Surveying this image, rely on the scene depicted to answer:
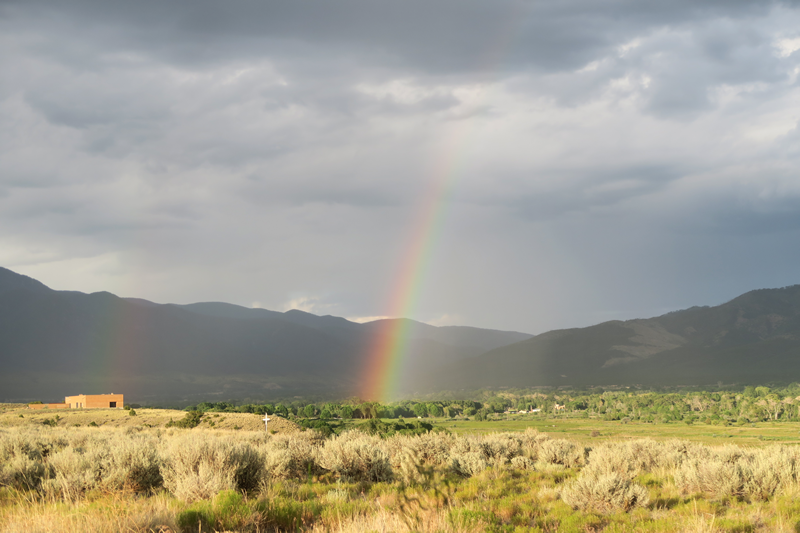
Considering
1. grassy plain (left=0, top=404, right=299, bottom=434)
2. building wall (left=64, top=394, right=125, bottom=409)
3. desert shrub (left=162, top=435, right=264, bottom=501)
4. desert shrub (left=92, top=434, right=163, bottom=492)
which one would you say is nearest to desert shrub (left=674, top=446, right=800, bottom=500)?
desert shrub (left=162, top=435, right=264, bottom=501)

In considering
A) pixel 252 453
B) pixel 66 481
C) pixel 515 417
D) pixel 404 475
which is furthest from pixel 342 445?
pixel 515 417

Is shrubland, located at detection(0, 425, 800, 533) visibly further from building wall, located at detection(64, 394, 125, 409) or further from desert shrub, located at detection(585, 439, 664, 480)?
building wall, located at detection(64, 394, 125, 409)

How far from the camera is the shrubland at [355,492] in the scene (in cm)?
1048

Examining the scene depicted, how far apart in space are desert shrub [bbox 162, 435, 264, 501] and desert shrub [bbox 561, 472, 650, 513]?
28.4 ft

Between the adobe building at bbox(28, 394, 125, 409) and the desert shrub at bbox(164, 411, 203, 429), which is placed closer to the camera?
the desert shrub at bbox(164, 411, 203, 429)

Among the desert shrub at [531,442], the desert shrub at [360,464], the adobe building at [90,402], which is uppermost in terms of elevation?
the desert shrub at [360,464]

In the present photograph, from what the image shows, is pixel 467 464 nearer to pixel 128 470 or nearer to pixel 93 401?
pixel 128 470

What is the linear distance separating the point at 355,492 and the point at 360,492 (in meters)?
0.26

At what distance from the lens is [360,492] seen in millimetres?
17344

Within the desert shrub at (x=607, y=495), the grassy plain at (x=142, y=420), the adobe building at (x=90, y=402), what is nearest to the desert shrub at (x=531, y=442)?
the desert shrub at (x=607, y=495)

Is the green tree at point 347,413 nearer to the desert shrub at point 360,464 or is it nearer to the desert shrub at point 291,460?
the desert shrub at point 291,460

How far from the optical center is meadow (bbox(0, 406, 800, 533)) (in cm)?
1050

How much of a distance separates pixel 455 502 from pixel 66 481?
386 inches

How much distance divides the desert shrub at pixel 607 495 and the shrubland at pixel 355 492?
0.10ft
